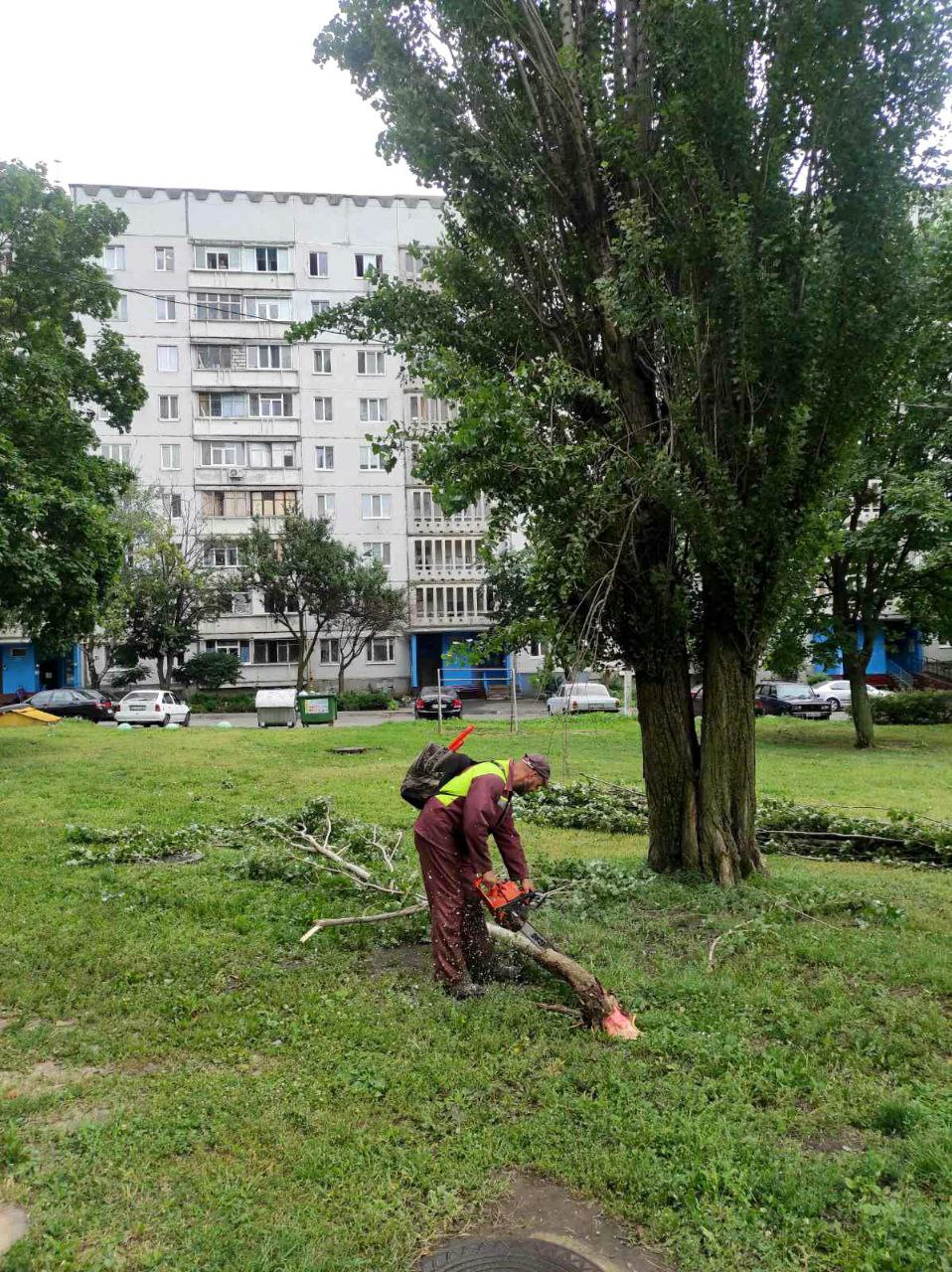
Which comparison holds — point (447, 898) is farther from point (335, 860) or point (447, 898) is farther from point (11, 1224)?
point (335, 860)

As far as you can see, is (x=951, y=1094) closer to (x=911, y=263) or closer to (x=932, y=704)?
(x=911, y=263)

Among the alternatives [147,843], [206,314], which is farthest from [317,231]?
[147,843]

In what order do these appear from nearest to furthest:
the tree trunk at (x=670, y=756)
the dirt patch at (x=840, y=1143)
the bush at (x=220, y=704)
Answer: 1. the dirt patch at (x=840, y=1143)
2. the tree trunk at (x=670, y=756)
3. the bush at (x=220, y=704)

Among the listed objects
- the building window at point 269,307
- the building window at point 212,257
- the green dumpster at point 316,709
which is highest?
the building window at point 212,257

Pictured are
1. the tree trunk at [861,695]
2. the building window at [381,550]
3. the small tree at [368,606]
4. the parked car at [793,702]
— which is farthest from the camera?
the building window at [381,550]

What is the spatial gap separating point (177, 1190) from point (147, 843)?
6501 mm

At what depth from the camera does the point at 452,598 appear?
44594 millimetres

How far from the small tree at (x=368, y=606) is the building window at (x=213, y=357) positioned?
1236 cm

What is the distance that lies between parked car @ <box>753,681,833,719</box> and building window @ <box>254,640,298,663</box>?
23172 millimetres

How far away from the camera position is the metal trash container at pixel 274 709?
2867 cm

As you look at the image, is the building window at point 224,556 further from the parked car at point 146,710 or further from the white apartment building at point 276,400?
the parked car at point 146,710

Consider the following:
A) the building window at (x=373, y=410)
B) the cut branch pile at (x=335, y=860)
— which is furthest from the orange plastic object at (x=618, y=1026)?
the building window at (x=373, y=410)

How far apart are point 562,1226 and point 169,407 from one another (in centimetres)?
4549

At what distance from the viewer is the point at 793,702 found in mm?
31828
